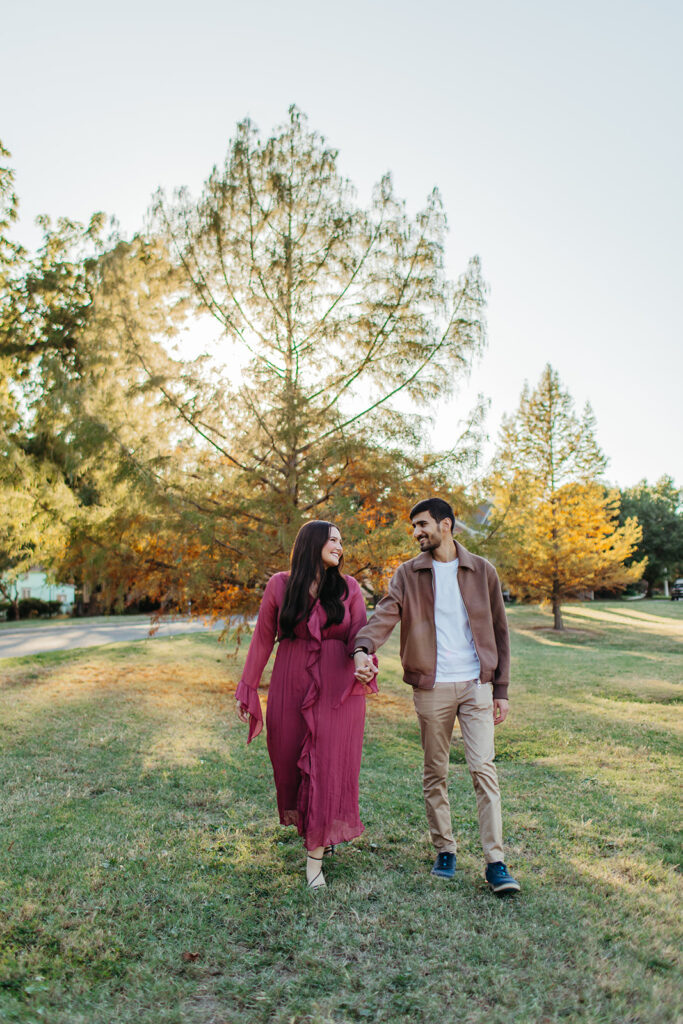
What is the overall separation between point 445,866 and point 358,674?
4.02 ft

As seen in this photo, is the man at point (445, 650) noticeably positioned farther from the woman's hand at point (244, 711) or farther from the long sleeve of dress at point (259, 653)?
the woman's hand at point (244, 711)

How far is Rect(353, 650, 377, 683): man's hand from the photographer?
3.65 metres

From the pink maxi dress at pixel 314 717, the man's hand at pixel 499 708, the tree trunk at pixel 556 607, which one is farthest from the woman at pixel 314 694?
the tree trunk at pixel 556 607

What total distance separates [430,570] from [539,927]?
1848 millimetres

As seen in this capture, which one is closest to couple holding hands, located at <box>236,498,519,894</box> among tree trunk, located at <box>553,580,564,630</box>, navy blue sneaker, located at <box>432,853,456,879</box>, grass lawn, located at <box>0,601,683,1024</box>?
navy blue sneaker, located at <box>432,853,456,879</box>

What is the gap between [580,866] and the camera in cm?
400

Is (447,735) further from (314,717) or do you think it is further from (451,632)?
(314,717)

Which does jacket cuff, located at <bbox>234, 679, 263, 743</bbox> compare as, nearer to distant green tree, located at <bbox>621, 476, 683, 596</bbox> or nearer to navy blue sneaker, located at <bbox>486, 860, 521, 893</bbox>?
navy blue sneaker, located at <bbox>486, 860, 521, 893</bbox>

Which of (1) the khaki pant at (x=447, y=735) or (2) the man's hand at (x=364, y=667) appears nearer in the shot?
(2) the man's hand at (x=364, y=667)

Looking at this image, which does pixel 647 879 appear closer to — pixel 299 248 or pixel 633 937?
pixel 633 937

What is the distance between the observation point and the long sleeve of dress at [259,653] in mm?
3912

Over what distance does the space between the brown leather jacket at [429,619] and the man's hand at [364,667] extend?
0.09 meters

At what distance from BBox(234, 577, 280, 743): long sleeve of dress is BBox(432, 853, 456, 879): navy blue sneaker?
1251 millimetres

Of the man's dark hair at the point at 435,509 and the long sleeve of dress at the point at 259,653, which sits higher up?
the man's dark hair at the point at 435,509
